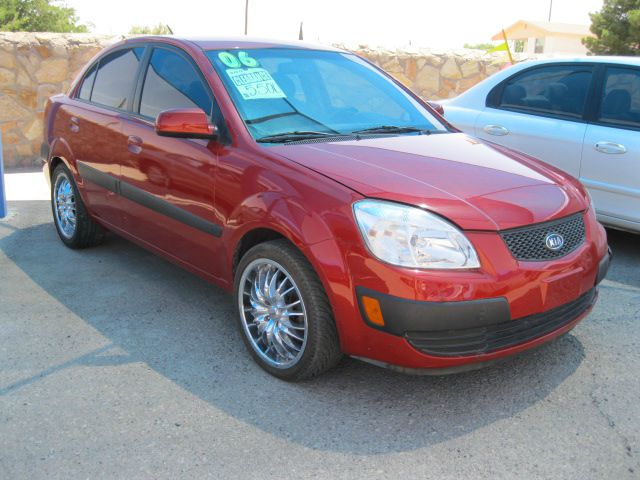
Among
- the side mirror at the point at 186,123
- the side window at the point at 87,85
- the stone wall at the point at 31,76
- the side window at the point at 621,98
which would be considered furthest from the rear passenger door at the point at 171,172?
the stone wall at the point at 31,76

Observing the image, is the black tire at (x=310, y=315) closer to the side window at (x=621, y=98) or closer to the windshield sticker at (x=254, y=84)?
the windshield sticker at (x=254, y=84)

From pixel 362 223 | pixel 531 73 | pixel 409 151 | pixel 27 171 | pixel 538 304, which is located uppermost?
pixel 531 73

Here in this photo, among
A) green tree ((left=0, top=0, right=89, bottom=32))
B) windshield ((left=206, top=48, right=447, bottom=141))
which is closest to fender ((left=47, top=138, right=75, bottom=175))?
windshield ((left=206, top=48, right=447, bottom=141))

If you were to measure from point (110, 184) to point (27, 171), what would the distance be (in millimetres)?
5389

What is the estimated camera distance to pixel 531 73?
590cm

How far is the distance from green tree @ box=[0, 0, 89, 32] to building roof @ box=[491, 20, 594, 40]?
4570cm

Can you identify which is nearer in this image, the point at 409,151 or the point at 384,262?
the point at 384,262

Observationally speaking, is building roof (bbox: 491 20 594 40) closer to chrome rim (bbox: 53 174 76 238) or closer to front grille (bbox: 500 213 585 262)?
chrome rim (bbox: 53 174 76 238)

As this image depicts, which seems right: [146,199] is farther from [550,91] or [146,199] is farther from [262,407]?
[550,91]

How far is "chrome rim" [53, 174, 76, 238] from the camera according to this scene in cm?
535

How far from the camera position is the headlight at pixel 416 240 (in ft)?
9.43

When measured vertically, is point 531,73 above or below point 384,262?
above

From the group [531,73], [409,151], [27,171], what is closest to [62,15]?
[27,171]

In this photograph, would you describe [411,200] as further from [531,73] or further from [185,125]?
[531,73]
